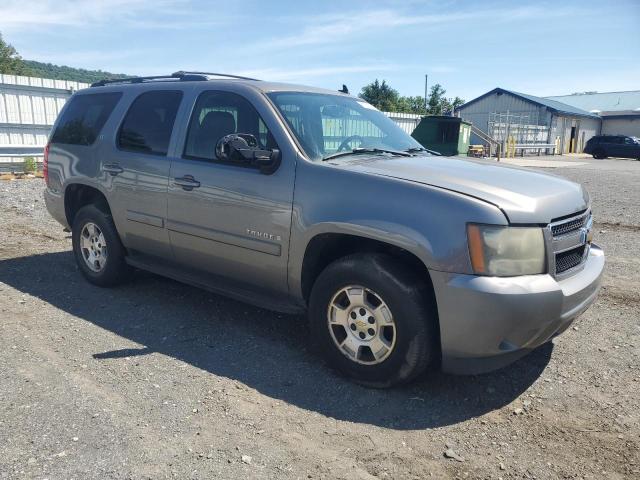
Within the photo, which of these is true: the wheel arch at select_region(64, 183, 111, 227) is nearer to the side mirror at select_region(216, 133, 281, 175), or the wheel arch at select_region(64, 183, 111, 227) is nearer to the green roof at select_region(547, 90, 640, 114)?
the side mirror at select_region(216, 133, 281, 175)

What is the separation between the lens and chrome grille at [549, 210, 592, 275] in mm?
3234

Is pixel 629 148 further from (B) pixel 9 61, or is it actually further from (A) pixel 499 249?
(B) pixel 9 61

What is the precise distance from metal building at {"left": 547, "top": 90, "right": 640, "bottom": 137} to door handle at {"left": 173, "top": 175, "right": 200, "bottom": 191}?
57515mm

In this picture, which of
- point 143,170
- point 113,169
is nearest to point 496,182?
point 143,170

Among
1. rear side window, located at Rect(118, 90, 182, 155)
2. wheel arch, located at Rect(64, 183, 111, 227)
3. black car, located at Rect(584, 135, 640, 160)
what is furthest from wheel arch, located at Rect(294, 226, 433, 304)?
black car, located at Rect(584, 135, 640, 160)

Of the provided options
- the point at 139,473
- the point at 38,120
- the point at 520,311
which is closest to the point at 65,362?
the point at 139,473

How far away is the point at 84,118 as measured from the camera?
554 cm

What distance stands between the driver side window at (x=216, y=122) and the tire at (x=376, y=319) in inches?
50.8

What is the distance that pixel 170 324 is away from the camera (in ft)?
15.0

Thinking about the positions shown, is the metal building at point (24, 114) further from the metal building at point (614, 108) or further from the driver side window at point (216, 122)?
the metal building at point (614, 108)

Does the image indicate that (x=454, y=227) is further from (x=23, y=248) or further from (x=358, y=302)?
(x=23, y=248)

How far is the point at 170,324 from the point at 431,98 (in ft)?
224

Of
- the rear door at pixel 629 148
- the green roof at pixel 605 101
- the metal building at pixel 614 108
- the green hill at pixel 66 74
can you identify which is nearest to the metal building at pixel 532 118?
the metal building at pixel 614 108

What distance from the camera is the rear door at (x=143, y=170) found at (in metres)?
4.64
